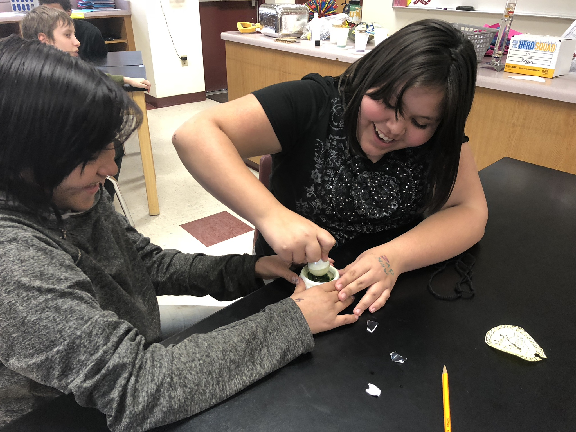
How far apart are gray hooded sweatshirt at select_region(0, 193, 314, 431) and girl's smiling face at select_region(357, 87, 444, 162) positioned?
392 millimetres

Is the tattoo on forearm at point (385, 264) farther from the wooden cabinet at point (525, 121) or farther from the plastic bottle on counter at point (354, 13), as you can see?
the plastic bottle on counter at point (354, 13)

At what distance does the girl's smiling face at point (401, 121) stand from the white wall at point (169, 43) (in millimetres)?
3706

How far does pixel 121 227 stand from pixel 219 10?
13.8 feet

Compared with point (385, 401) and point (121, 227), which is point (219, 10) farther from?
point (385, 401)

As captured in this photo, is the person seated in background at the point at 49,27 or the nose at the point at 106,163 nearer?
the nose at the point at 106,163

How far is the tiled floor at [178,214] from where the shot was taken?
2123 millimetres

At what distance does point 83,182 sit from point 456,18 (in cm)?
316

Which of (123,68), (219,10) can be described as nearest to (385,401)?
(123,68)

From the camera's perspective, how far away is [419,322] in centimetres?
64

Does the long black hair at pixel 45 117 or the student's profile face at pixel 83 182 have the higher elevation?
the long black hair at pixel 45 117

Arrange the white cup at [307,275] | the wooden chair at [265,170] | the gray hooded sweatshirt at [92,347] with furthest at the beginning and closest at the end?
the wooden chair at [265,170]
the white cup at [307,275]
the gray hooded sweatshirt at [92,347]

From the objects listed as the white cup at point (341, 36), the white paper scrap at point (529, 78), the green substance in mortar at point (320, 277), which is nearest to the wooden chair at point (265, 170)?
the green substance in mortar at point (320, 277)

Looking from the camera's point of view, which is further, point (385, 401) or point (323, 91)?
point (323, 91)

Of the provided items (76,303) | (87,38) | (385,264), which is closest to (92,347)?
(76,303)
